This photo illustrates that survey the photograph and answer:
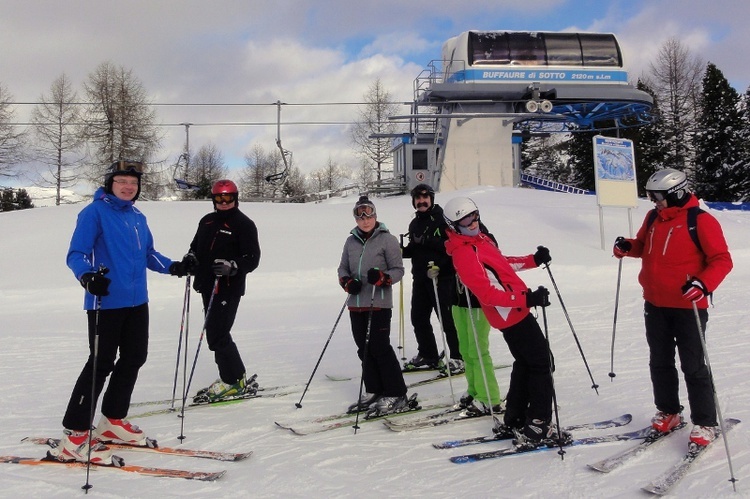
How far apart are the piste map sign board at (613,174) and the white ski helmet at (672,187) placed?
1119 cm

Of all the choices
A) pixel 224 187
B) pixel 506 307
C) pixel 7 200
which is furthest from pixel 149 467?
pixel 7 200

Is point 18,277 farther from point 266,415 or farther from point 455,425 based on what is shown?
point 455,425

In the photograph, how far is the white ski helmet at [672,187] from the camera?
3.84m

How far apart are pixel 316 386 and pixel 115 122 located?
29616 mm

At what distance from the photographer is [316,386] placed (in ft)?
19.1

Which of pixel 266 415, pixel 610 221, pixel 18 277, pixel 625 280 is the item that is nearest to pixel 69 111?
pixel 18 277

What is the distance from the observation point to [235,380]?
17.5 feet

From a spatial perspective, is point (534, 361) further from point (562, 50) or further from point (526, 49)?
point (562, 50)

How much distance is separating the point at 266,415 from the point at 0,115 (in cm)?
3307

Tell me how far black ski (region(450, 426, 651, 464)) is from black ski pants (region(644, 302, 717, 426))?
26 centimetres

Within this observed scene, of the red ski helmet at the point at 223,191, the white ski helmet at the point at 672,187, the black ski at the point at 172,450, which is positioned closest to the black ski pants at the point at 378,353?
the black ski at the point at 172,450

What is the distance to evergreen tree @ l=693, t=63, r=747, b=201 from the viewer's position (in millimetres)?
33938

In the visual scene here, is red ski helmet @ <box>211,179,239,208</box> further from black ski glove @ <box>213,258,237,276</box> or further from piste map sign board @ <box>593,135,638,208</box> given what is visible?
piste map sign board @ <box>593,135,638,208</box>

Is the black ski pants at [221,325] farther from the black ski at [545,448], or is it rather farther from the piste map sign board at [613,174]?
the piste map sign board at [613,174]
